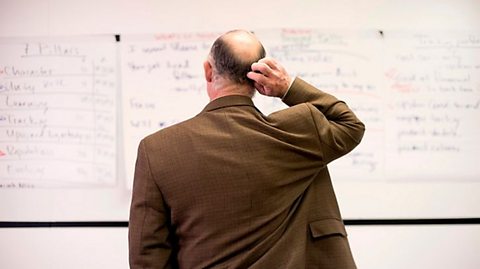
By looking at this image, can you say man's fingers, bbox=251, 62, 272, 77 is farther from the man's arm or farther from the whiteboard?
the whiteboard

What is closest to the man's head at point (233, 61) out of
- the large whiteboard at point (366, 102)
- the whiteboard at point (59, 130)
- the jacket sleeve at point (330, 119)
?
the jacket sleeve at point (330, 119)

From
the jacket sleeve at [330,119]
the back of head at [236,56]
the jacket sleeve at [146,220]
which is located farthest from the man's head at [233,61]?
the jacket sleeve at [146,220]

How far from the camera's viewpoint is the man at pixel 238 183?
969 millimetres

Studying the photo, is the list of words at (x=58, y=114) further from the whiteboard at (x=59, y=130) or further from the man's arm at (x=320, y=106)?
the man's arm at (x=320, y=106)

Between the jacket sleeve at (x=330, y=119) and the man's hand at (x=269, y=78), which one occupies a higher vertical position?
the man's hand at (x=269, y=78)

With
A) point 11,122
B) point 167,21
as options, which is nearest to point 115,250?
point 11,122

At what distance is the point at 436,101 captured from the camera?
6.68ft

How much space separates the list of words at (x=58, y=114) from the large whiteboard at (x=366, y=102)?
0.04ft

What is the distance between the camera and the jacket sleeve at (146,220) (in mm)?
982

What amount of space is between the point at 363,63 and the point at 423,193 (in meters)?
0.69

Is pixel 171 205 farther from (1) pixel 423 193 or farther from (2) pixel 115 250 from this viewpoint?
(1) pixel 423 193

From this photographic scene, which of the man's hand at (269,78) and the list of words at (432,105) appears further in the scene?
the list of words at (432,105)

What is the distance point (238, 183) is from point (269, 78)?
0.86 feet

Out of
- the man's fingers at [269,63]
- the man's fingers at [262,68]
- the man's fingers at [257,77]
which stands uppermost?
the man's fingers at [269,63]
